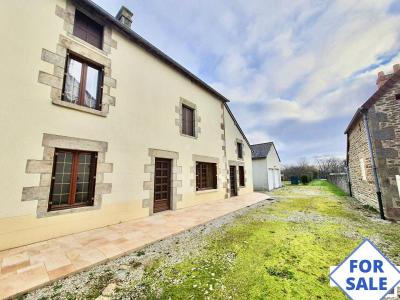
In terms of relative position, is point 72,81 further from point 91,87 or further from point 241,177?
point 241,177

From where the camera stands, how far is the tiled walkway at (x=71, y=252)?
A: 8.14 ft

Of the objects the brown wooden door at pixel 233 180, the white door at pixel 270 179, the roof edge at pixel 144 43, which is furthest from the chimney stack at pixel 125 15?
the white door at pixel 270 179

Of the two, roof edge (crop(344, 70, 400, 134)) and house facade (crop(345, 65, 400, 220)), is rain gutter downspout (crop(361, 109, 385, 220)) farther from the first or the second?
roof edge (crop(344, 70, 400, 134))

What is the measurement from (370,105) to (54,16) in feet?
34.1

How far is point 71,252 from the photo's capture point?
10.9 feet

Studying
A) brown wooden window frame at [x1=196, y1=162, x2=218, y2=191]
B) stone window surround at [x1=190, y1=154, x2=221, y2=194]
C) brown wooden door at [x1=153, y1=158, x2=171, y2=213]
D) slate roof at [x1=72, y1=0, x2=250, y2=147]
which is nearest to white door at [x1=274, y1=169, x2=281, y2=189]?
stone window surround at [x1=190, y1=154, x2=221, y2=194]

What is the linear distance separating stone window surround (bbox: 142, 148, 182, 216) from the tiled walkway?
912 millimetres

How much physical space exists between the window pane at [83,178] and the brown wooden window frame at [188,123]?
4.43 m

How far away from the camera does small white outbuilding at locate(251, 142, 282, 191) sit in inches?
689

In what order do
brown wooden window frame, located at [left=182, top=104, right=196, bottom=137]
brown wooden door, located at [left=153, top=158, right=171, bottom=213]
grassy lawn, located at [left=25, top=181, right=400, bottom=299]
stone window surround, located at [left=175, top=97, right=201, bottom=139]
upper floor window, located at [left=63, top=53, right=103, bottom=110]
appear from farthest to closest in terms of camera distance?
brown wooden window frame, located at [left=182, top=104, right=196, bottom=137] < stone window surround, located at [left=175, top=97, right=201, bottom=139] < brown wooden door, located at [left=153, top=158, right=171, bottom=213] < upper floor window, located at [left=63, top=53, right=103, bottom=110] < grassy lawn, located at [left=25, top=181, right=400, bottom=299]

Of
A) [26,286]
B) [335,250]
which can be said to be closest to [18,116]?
[26,286]

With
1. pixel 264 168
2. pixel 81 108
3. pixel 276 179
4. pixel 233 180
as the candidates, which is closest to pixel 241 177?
pixel 233 180

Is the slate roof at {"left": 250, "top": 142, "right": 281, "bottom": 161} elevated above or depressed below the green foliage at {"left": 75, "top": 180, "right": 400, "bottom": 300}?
above

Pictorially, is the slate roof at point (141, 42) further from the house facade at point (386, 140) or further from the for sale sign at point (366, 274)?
the for sale sign at point (366, 274)
